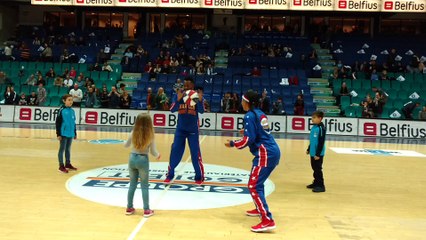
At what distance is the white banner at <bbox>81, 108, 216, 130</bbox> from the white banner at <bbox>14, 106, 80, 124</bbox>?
0.58 m

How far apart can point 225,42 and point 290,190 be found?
861 inches

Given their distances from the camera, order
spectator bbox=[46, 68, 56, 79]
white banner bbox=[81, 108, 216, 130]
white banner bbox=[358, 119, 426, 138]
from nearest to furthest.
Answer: white banner bbox=[358, 119, 426, 138]
white banner bbox=[81, 108, 216, 130]
spectator bbox=[46, 68, 56, 79]

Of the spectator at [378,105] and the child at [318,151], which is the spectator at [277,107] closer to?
the spectator at [378,105]

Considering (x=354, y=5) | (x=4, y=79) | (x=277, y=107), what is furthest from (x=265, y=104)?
(x=4, y=79)

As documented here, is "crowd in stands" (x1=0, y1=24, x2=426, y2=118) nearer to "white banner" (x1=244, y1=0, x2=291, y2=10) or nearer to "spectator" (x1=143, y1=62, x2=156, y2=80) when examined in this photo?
"spectator" (x1=143, y1=62, x2=156, y2=80)

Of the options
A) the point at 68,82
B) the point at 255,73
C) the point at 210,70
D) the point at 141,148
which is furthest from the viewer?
the point at 210,70

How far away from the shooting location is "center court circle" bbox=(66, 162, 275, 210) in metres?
7.42

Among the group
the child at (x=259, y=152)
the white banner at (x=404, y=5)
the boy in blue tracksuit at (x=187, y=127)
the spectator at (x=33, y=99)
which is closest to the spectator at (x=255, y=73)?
the white banner at (x=404, y=5)

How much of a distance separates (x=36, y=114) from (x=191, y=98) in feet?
48.5

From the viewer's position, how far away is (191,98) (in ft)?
28.3

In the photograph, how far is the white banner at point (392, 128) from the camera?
65.1ft

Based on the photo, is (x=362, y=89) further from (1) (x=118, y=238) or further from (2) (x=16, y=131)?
(1) (x=118, y=238)

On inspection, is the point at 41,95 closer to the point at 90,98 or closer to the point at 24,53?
the point at 90,98

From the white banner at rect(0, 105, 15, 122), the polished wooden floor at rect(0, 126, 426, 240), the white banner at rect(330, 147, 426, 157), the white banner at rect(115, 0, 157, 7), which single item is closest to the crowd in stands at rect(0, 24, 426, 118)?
the white banner at rect(0, 105, 15, 122)
